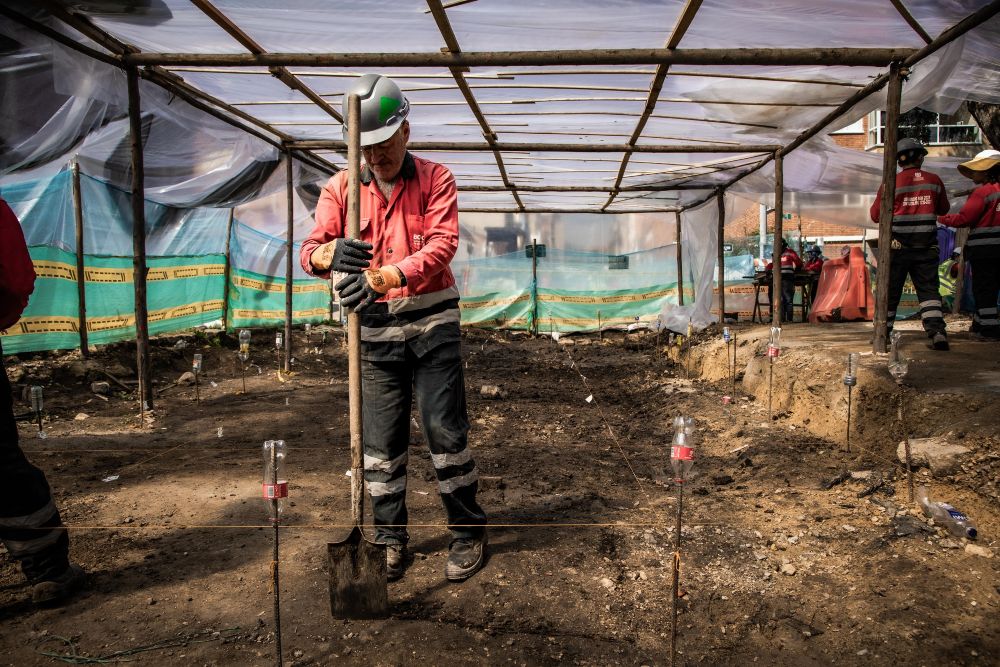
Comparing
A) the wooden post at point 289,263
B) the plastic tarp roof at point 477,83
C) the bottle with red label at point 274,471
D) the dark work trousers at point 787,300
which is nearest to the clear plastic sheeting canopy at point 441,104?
the plastic tarp roof at point 477,83

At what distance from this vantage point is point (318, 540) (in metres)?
2.96

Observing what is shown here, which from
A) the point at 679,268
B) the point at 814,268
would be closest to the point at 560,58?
the point at 814,268

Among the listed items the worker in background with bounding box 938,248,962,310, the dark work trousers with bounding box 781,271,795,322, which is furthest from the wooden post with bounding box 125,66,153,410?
the worker in background with bounding box 938,248,962,310

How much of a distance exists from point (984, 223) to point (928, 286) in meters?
0.74

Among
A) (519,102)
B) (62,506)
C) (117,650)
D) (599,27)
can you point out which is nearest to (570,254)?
(519,102)

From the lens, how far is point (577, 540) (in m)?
2.95

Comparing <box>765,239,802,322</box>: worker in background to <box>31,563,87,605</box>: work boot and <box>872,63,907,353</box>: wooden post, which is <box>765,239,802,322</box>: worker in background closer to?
<box>872,63,907,353</box>: wooden post

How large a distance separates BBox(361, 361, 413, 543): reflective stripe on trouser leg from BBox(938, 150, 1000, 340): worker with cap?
16.7 feet

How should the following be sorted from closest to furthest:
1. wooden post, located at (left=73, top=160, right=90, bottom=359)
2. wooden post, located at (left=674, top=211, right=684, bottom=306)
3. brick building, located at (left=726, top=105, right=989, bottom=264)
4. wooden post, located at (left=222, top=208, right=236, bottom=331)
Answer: wooden post, located at (left=73, top=160, right=90, bottom=359) → wooden post, located at (left=222, top=208, right=236, bottom=331) → wooden post, located at (left=674, top=211, right=684, bottom=306) → brick building, located at (left=726, top=105, right=989, bottom=264)

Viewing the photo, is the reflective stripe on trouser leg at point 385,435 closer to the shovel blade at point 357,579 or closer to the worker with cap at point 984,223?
the shovel blade at point 357,579

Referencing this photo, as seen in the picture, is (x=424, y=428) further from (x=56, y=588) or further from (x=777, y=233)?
(x=777, y=233)

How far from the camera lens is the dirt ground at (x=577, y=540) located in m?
2.17

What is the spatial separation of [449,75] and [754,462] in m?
3.69

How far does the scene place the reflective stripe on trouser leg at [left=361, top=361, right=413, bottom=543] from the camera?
2668mm
